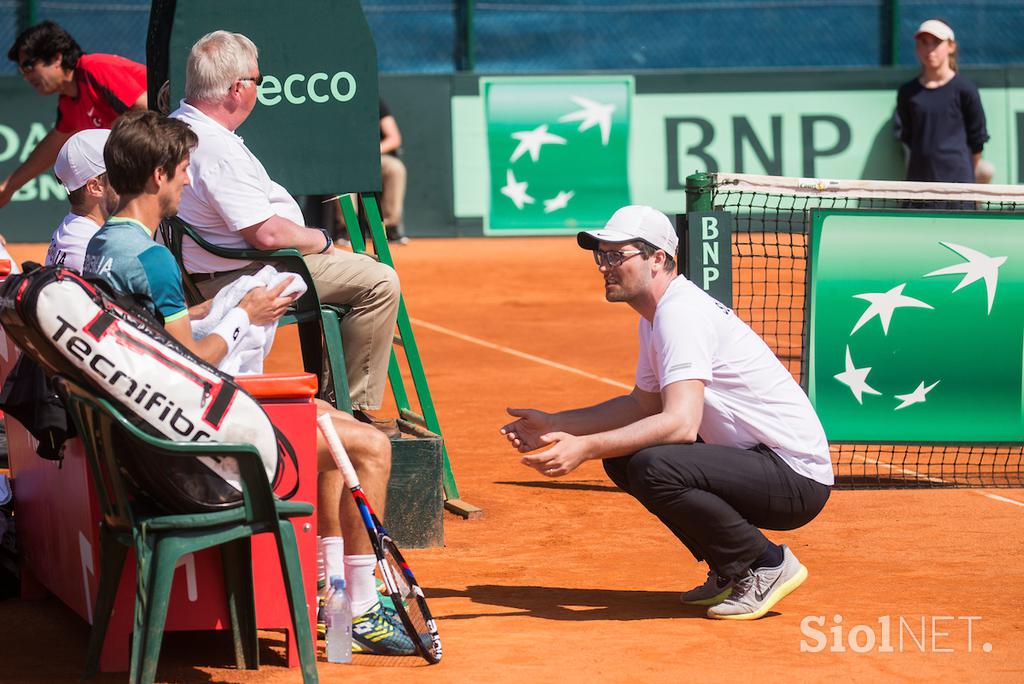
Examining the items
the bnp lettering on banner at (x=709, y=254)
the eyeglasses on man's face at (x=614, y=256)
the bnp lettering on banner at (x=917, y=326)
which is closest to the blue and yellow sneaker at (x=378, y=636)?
the eyeglasses on man's face at (x=614, y=256)

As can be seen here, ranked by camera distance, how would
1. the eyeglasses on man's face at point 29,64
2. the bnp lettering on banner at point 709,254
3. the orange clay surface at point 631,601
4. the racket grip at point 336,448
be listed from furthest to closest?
the eyeglasses on man's face at point 29,64 < the bnp lettering on banner at point 709,254 < the orange clay surface at point 631,601 < the racket grip at point 336,448

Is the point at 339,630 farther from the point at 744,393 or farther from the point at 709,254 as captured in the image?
the point at 709,254

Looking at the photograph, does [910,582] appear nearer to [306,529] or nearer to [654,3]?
[306,529]

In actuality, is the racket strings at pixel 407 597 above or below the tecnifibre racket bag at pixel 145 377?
below

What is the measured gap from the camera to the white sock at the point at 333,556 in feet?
15.3

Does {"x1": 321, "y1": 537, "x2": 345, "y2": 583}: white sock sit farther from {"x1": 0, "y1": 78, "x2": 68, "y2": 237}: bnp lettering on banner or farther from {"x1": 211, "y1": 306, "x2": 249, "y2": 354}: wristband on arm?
{"x1": 0, "y1": 78, "x2": 68, "y2": 237}: bnp lettering on banner

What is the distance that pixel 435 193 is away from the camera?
60.1 ft

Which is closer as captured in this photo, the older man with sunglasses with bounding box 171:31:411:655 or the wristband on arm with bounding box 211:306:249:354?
the wristband on arm with bounding box 211:306:249:354

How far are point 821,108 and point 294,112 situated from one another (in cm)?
1286

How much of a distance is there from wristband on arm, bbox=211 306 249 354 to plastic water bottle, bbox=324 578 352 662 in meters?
0.78

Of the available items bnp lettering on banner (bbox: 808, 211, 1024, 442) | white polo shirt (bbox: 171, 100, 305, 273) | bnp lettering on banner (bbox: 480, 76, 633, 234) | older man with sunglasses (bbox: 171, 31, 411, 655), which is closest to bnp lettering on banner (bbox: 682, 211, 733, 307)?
bnp lettering on banner (bbox: 808, 211, 1024, 442)

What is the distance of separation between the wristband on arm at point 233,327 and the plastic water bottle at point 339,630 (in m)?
0.78

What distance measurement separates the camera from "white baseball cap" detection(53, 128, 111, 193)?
5.68 m

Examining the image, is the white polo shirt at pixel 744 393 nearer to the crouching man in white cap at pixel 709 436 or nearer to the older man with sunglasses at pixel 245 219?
the crouching man in white cap at pixel 709 436
